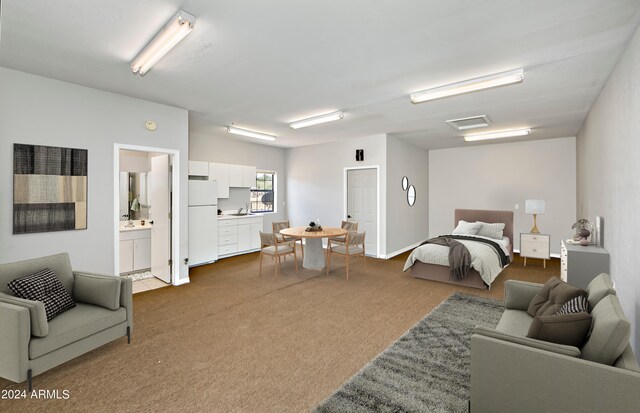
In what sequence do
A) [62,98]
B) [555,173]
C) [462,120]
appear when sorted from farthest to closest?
1. [555,173]
2. [462,120]
3. [62,98]

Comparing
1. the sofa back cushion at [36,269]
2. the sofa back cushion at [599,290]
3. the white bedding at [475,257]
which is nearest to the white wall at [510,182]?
the white bedding at [475,257]

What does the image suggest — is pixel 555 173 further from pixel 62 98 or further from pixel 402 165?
pixel 62 98

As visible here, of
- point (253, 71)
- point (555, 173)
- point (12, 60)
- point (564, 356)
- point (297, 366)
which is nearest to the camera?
point (564, 356)

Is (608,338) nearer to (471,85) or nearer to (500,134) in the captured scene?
(471,85)

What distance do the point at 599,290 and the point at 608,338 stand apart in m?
0.70

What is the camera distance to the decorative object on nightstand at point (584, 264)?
11.4 feet

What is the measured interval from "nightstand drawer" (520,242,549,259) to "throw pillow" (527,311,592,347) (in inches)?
205

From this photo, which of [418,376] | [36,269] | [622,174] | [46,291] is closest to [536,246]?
[622,174]

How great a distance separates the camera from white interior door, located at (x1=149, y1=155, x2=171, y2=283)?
189 inches

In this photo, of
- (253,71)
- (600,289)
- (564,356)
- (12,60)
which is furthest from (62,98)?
(600,289)

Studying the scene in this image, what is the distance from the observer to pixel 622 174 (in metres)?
2.79

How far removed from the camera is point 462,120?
17.2 feet

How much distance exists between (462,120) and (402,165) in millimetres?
2090

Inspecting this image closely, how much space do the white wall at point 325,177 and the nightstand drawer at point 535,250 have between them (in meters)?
2.86
